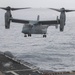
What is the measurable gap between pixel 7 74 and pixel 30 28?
52.1 ft

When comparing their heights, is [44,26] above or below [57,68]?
above

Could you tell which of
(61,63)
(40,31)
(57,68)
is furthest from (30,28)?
(61,63)

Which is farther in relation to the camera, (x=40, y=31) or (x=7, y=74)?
(x=40, y=31)

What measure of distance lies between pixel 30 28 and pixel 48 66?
1110 inches

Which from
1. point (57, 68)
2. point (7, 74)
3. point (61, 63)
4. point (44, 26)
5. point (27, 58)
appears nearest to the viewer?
point (7, 74)

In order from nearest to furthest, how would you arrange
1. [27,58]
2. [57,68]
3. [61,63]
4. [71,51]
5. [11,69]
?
[11,69]
[57,68]
[61,63]
[27,58]
[71,51]

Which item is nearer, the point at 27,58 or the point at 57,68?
the point at 57,68

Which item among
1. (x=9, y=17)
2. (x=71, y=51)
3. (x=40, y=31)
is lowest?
(x=71, y=51)

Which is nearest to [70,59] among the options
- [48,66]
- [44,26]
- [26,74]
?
[48,66]

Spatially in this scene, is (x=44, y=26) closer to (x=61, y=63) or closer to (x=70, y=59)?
(x=61, y=63)

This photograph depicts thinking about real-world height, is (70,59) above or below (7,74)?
below

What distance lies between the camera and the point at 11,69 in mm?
66375

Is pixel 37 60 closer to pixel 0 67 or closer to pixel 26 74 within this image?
pixel 0 67

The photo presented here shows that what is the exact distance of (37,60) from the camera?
101m
